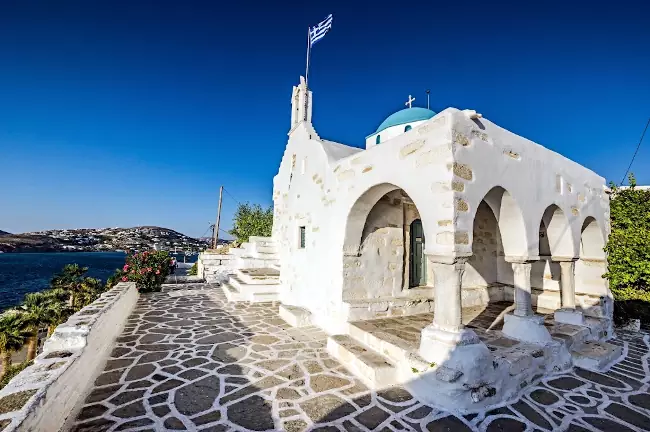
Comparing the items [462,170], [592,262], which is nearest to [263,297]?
[462,170]

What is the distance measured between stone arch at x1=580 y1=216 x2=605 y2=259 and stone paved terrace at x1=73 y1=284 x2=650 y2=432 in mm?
2295

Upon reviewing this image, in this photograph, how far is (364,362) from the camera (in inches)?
160

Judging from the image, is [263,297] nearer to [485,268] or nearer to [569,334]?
[485,268]

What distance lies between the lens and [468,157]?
4.00 m

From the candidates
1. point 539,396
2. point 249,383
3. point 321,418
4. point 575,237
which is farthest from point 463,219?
point 575,237

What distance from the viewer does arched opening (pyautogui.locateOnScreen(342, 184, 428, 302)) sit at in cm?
566

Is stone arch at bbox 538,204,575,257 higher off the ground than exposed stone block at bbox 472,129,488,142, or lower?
lower

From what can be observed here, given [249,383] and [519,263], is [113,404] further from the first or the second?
[519,263]

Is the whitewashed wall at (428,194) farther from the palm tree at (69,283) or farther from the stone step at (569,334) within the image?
the palm tree at (69,283)

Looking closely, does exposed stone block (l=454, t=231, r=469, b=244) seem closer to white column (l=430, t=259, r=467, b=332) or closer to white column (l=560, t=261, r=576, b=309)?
white column (l=430, t=259, r=467, b=332)

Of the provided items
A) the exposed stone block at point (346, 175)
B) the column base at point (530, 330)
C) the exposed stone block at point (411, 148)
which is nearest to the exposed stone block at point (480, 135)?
the exposed stone block at point (411, 148)

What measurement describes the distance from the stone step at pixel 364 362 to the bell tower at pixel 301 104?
7.93 m

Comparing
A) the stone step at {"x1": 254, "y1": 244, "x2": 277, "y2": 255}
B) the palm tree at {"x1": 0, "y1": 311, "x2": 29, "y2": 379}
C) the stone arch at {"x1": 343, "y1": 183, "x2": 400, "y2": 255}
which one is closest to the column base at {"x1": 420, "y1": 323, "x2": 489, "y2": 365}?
the stone arch at {"x1": 343, "y1": 183, "x2": 400, "y2": 255}

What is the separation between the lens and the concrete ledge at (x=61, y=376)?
2.28 metres
